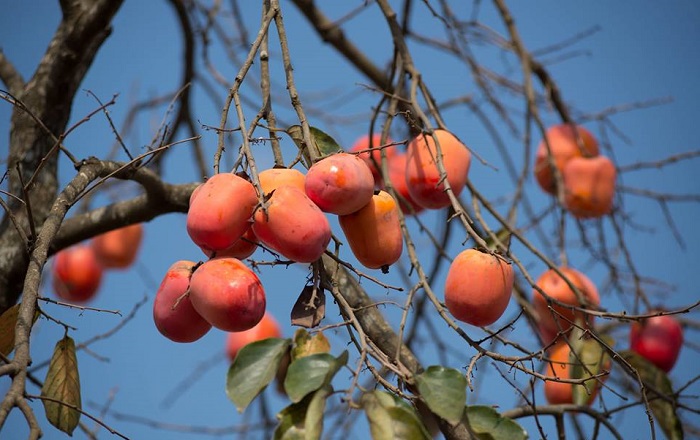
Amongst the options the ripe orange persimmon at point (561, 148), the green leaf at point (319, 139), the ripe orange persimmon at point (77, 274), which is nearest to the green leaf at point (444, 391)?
the green leaf at point (319, 139)

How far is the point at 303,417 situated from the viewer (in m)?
0.87

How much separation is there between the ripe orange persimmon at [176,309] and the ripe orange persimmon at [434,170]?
1.61 feet

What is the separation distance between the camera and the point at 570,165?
2109mm

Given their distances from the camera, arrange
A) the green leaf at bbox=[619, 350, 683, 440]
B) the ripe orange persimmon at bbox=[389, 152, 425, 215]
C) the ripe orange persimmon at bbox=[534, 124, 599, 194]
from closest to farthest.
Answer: the green leaf at bbox=[619, 350, 683, 440] < the ripe orange persimmon at bbox=[389, 152, 425, 215] < the ripe orange persimmon at bbox=[534, 124, 599, 194]

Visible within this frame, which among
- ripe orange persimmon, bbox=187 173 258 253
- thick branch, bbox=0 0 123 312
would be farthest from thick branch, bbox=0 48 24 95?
ripe orange persimmon, bbox=187 173 258 253

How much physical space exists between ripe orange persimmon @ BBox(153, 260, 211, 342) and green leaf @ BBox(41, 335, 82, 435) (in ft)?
0.51

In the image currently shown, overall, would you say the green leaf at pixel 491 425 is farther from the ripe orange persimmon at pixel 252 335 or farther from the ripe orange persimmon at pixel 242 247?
the ripe orange persimmon at pixel 252 335

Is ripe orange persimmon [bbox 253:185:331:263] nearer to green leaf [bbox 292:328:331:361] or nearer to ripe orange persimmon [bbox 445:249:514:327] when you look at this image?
green leaf [bbox 292:328:331:361]

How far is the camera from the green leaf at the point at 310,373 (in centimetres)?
85

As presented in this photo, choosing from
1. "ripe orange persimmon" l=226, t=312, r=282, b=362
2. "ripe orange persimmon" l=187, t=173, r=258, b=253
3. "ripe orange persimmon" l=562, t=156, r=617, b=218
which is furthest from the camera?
"ripe orange persimmon" l=226, t=312, r=282, b=362

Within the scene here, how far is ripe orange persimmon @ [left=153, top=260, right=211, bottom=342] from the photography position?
1.00 meters

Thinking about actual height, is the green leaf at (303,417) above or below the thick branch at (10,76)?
below

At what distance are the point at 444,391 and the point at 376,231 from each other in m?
0.25

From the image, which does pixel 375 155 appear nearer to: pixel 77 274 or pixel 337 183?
pixel 337 183
